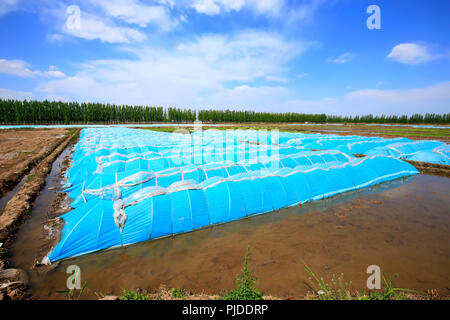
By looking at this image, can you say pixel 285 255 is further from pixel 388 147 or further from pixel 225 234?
pixel 388 147

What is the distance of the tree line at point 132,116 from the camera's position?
224ft

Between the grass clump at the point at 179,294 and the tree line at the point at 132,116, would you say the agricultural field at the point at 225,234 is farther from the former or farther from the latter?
the tree line at the point at 132,116

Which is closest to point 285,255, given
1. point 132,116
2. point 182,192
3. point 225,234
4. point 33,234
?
point 225,234

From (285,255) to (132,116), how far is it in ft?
302

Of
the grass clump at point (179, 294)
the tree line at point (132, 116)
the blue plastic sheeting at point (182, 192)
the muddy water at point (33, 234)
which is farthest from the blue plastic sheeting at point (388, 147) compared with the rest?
the tree line at point (132, 116)

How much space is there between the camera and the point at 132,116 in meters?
86.4

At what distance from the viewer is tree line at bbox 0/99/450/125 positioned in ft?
224

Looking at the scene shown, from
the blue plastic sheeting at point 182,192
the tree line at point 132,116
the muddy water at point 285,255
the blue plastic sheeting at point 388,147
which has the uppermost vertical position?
the tree line at point 132,116

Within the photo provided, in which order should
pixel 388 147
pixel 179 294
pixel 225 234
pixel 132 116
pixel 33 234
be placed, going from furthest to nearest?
pixel 132 116, pixel 388 147, pixel 225 234, pixel 33 234, pixel 179 294

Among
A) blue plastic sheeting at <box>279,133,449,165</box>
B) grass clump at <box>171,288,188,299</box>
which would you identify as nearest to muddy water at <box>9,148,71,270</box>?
grass clump at <box>171,288,188,299</box>

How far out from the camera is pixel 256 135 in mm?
33906

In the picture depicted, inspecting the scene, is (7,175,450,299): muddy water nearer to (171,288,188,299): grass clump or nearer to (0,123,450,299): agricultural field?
(0,123,450,299): agricultural field

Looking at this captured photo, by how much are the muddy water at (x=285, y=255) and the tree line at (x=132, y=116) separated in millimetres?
85389

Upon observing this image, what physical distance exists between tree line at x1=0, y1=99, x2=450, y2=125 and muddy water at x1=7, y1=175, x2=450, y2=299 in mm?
85389
